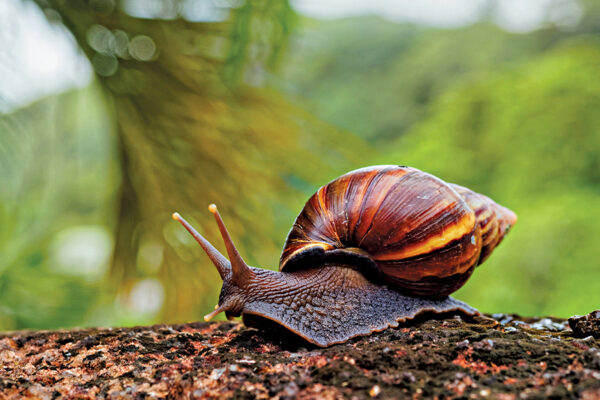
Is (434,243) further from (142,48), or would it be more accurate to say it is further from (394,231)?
(142,48)

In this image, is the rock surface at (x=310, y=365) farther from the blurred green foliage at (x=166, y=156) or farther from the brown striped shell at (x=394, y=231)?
the blurred green foliage at (x=166, y=156)

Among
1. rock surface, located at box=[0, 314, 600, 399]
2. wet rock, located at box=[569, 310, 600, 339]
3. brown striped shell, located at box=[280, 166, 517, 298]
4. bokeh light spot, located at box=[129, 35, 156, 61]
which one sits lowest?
rock surface, located at box=[0, 314, 600, 399]

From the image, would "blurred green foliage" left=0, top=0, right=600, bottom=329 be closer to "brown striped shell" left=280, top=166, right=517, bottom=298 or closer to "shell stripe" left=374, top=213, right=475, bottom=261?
"brown striped shell" left=280, top=166, right=517, bottom=298

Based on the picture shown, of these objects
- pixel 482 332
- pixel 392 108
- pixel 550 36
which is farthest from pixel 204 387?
pixel 550 36

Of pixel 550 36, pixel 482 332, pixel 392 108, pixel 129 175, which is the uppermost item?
pixel 550 36

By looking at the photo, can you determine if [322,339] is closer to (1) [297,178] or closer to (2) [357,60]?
(1) [297,178]

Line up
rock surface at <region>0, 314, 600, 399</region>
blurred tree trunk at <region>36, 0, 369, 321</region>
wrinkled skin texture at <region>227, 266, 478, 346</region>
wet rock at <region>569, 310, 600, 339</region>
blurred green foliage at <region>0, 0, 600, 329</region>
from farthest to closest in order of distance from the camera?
blurred tree trunk at <region>36, 0, 369, 321</region> < blurred green foliage at <region>0, 0, 600, 329</region> < wrinkled skin texture at <region>227, 266, 478, 346</region> < wet rock at <region>569, 310, 600, 339</region> < rock surface at <region>0, 314, 600, 399</region>

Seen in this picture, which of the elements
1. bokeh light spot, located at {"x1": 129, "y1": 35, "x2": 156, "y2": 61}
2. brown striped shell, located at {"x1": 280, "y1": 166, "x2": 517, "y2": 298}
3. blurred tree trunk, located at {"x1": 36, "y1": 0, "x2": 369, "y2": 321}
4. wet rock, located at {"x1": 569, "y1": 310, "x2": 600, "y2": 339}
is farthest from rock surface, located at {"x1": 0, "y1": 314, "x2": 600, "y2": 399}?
bokeh light spot, located at {"x1": 129, "y1": 35, "x2": 156, "y2": 61}

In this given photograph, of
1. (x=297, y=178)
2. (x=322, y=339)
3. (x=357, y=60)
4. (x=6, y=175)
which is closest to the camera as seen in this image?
(x=322, y=339)
